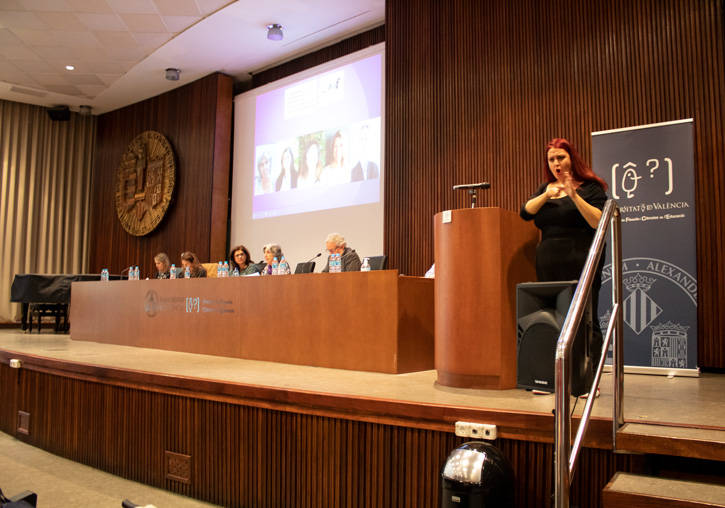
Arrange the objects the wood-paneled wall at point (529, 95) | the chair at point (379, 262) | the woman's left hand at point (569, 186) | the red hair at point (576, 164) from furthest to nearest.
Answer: the chair at point (379, 262)
the wood-paneled wall at point (529, 95)
the red hair at point (576, 164)
the woman's left hand at point (569, 186)

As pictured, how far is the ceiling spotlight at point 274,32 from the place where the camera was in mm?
6133

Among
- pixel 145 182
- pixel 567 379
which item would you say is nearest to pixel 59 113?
pixel 145 182

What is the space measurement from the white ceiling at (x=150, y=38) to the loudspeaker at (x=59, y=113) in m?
0.71

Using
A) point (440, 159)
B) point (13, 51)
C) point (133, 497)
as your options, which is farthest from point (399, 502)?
point (13, 51)

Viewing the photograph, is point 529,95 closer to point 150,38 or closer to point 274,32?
point 274,32

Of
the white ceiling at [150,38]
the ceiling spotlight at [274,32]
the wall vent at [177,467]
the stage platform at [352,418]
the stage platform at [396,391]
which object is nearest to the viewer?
the stage platform at [352,418]

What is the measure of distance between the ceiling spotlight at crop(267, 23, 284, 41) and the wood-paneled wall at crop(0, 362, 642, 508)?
4.31m

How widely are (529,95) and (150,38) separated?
445cm

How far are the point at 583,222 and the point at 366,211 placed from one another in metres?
3.59

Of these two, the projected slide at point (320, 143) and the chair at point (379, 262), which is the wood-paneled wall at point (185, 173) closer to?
the projected slide at point (320, 143)

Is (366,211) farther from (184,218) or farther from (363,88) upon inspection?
(184,218)

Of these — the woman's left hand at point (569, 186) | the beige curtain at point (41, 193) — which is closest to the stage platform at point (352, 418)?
the woman's left hand at point (569, 186)

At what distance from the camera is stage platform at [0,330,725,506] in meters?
1.75

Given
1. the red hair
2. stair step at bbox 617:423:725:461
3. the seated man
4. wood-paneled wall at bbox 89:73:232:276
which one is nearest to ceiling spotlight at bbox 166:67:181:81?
wood-paneled wall at bbox 89:73:232:276
